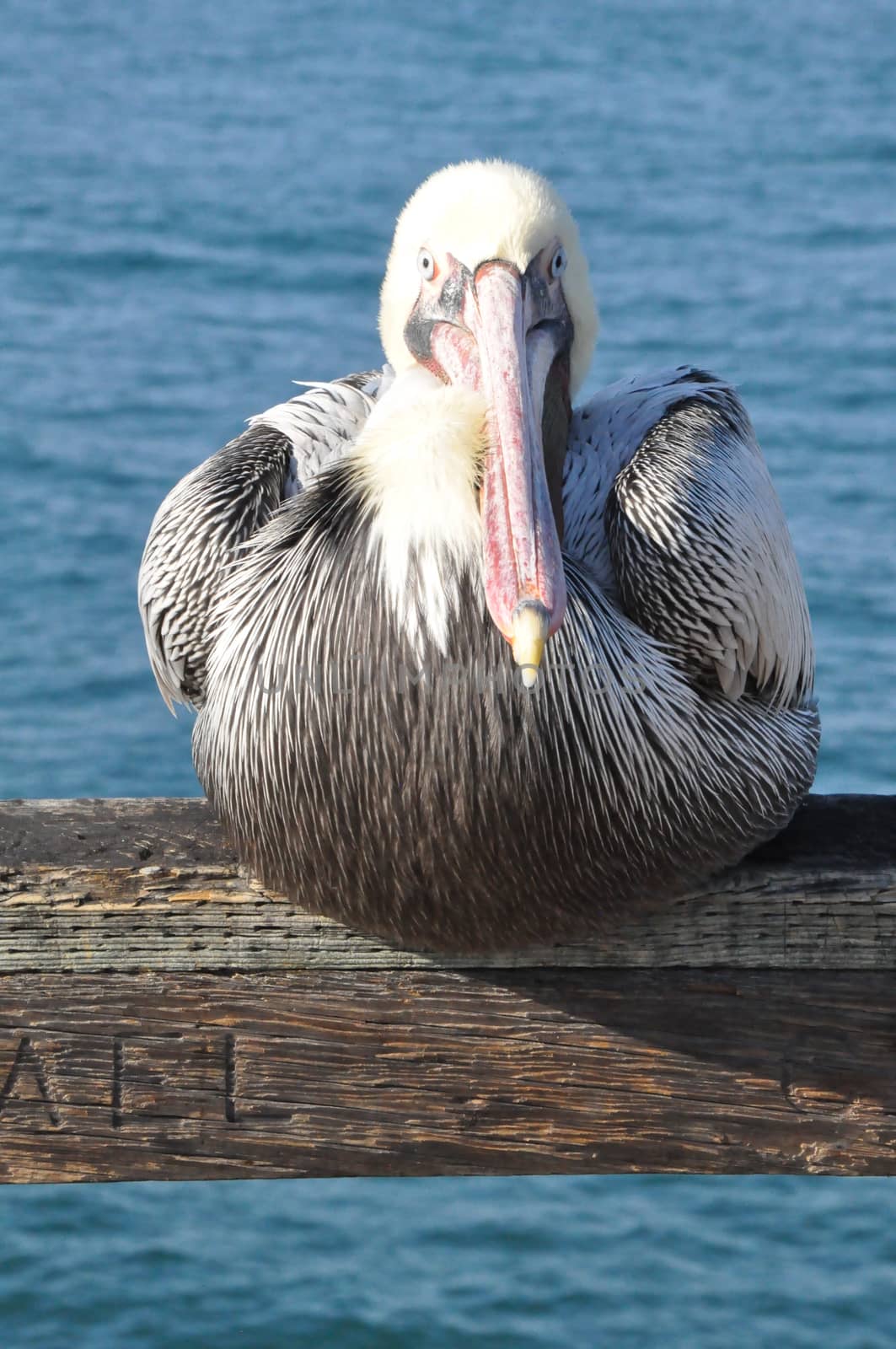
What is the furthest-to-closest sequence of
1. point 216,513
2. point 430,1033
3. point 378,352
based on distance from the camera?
point 378,352 < point 216,513 < point 430,1033

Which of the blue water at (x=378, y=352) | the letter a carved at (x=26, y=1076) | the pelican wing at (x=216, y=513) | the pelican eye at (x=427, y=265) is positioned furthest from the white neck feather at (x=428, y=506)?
the blue water at (x=378, y=352)

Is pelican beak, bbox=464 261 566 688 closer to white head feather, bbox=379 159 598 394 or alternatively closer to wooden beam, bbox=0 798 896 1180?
white head feather, bbox=379 159 598 394

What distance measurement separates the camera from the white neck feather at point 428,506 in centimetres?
223

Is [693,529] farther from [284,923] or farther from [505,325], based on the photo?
[284,923]

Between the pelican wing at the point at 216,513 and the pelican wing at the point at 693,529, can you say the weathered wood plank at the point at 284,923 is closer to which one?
the pelican wing at the point at 693,529

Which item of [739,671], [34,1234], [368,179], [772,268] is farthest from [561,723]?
[368,179]

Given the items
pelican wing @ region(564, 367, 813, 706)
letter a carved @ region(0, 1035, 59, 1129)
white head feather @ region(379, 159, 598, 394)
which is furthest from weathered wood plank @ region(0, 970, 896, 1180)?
white head feather @ region(379, 159, 598, 394)

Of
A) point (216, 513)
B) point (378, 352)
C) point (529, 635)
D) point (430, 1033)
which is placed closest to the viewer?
point (529, 635)

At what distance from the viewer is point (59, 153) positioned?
12227 mm

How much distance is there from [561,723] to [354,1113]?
1.80 ft

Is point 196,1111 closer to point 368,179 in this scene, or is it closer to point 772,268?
point 772,268

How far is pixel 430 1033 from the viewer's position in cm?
232

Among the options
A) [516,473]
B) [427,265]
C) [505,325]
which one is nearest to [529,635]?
[516,473]

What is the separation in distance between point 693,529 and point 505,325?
0.37 m
